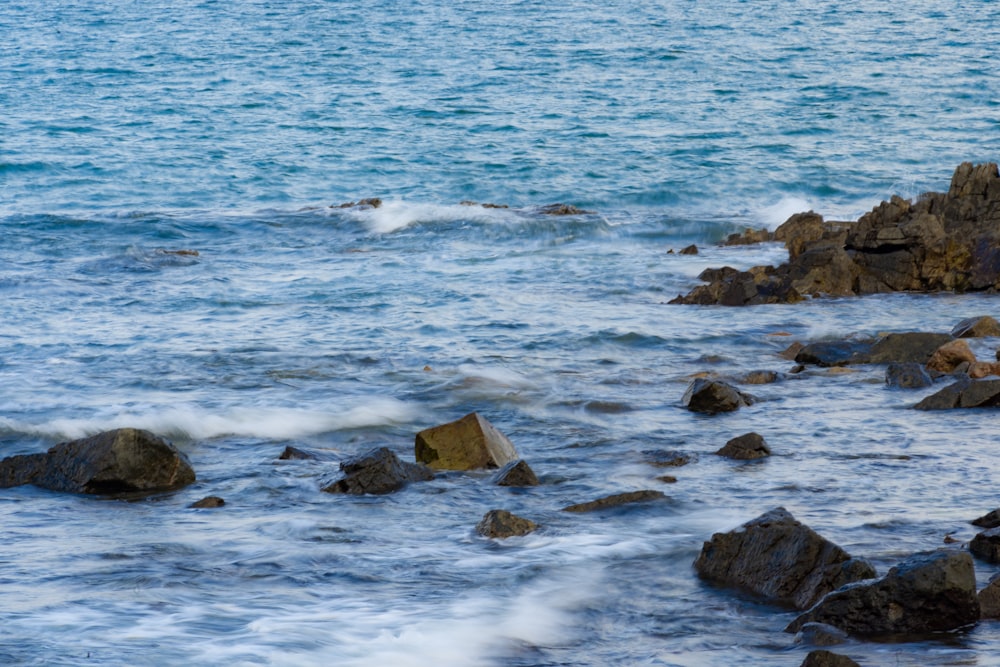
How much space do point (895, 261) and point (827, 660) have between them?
34.8 feet

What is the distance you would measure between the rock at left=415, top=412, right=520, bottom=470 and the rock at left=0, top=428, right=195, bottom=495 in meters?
1.47

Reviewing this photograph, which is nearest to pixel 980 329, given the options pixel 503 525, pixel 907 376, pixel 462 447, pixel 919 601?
pixel 907 376

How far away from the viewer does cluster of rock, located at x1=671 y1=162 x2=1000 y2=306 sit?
1359cm

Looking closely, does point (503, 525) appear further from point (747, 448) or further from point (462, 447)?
point (747, 448)

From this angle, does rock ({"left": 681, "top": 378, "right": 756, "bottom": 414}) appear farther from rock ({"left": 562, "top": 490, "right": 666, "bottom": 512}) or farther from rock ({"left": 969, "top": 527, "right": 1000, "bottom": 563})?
rock ({"left": 969, "top": 527, "right": 1000, "bottom": 563})

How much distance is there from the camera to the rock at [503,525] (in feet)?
20.3

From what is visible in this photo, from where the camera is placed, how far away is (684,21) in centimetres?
4119

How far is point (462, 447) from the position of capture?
7652 millimetres

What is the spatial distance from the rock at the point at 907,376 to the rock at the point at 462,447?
129 inches

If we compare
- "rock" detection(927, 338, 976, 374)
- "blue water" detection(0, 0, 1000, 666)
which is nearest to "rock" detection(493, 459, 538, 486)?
"blue water" detection(0, 0, 1000, 666)

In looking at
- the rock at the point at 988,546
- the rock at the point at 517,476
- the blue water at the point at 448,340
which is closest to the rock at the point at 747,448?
the blue water at the point at 448,340

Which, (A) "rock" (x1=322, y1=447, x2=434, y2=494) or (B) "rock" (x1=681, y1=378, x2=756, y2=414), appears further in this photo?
(B) "rock" (x1=681, y1=378, x2=756, y2=414)

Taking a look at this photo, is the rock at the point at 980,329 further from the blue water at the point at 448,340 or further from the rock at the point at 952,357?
the rock at the point at 952,357

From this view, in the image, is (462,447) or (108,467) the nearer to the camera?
(108,467)
